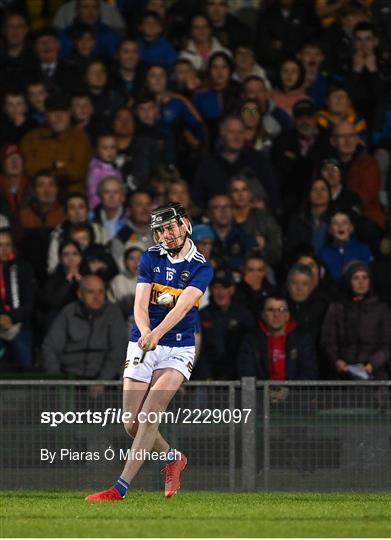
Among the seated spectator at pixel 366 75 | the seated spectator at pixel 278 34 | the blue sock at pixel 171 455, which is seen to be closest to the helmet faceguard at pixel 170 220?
the blue sock at pixel 171 455

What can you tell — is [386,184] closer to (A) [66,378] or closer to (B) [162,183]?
(B) [162,183]

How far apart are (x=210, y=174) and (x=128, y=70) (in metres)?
2.00

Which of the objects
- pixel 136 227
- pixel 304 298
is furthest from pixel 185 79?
pixel 304 298

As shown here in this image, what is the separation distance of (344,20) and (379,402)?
777cm

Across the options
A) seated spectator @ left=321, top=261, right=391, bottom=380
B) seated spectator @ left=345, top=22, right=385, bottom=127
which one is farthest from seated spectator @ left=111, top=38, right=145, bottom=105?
seated spectator @ left=321, top=261, right=391, bottom=380

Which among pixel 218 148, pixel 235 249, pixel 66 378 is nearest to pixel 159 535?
pixel 66 378

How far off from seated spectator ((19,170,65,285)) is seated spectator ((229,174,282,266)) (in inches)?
74.5

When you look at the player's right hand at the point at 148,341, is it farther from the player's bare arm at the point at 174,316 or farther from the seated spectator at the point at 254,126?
the seated spectator at the point at 254,126

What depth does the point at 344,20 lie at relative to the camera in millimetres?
19531

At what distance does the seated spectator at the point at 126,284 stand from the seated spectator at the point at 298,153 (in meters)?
2.17

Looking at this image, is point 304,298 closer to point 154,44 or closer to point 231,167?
point 231,167

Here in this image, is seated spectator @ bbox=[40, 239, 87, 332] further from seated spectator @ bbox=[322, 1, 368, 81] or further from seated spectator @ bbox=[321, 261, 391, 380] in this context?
seated spectator @ bbox=[322, 1, 368, 81]

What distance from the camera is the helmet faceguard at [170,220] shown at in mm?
11305

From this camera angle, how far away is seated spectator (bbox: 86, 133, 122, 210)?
57.0 ft
